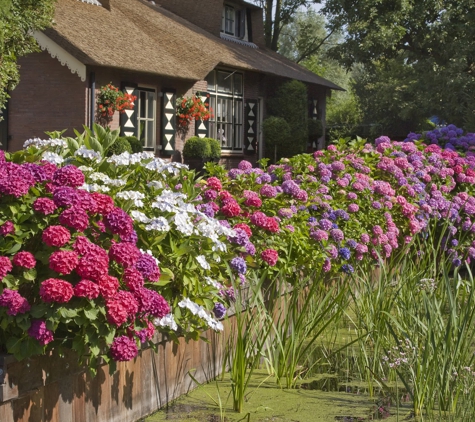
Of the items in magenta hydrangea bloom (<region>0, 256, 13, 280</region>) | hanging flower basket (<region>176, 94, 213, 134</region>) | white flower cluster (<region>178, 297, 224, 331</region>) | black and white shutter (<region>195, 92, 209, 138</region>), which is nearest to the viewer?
magenta hydrangea bloom (<region>0, 256, 13, 280</region>)

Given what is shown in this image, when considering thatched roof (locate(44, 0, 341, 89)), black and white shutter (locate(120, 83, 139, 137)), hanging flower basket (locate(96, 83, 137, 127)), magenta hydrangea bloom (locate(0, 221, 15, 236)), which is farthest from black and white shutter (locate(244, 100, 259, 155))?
magenta hydrangea bloom (locate(0, 221, 15, 236))

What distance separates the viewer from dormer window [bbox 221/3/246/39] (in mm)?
27297

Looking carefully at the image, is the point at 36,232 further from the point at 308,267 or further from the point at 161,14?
the point at 161,14

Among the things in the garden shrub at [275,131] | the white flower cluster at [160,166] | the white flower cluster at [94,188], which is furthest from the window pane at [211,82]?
the white flower cluster at [94,188]

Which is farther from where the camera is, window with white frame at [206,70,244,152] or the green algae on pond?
window with white frame at [206,70,244,152]

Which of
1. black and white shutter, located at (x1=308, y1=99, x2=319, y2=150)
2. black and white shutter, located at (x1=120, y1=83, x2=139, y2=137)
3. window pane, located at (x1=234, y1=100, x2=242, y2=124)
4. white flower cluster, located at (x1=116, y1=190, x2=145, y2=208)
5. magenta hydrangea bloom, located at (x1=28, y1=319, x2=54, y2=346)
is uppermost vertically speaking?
black and white shutter, located at (x1=308, y1=99, x2=319, y2=150)

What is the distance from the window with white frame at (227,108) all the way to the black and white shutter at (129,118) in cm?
429

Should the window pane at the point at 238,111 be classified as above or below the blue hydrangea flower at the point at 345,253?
above

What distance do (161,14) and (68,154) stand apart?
834 inches

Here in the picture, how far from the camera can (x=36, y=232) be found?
373cm

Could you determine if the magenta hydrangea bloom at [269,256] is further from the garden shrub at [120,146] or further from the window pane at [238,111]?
the window pane at [238,111]

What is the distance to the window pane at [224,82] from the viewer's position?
902 inches

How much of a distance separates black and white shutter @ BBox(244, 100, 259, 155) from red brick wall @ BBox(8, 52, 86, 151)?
300 inches

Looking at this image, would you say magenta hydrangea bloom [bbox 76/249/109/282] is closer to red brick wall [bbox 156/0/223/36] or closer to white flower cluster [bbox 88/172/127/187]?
white flower cluster [bbox 88/172/127/187]
